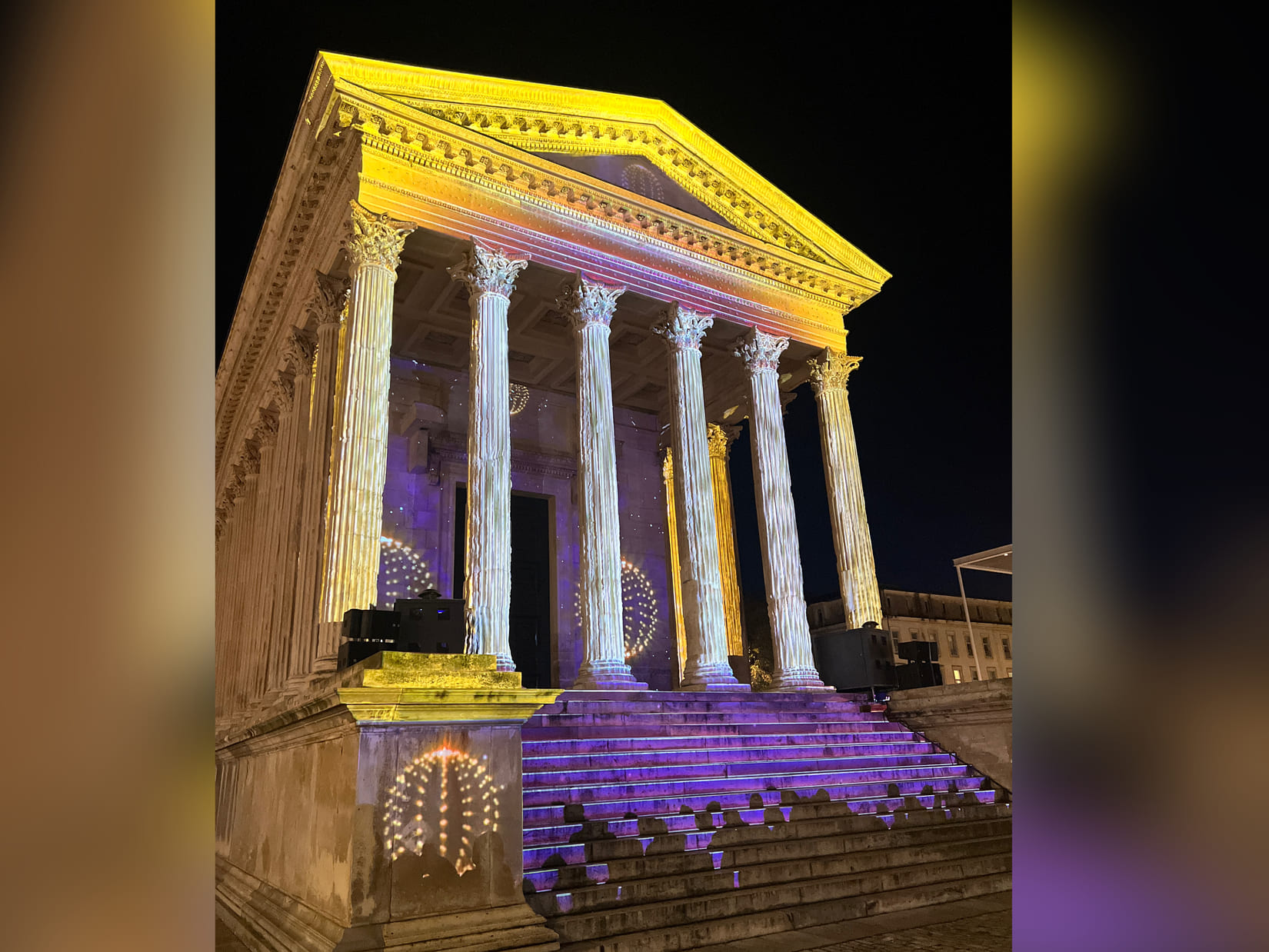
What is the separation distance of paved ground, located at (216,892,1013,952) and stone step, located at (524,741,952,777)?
11.0 ft

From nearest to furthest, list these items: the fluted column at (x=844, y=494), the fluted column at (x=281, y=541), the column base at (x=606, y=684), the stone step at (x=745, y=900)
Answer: the stone step at (x=745, y=900) < the column base at (x=606, y=684) < the fluted column at (x=281, y=541) < the fluted column at (x=844, y=494)

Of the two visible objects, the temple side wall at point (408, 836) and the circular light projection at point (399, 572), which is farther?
the circular light projection at point (399, 572)

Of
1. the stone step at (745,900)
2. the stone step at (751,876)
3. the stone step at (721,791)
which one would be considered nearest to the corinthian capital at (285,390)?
the stone step at (721,791)

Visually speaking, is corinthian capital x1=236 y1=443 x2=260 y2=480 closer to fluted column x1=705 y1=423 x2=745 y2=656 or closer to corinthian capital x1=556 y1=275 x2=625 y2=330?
corinthian capital x1=556 y1=275 x2=625 y2=330

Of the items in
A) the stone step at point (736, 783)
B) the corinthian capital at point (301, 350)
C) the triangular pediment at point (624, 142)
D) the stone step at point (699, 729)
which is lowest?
the stone step at point (736, 783)

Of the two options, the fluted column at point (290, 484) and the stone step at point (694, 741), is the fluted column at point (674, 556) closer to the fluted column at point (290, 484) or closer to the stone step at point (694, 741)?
the stone step at point (694, 741)

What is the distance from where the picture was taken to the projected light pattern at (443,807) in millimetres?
6770

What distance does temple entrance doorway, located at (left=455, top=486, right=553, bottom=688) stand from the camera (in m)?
21.5

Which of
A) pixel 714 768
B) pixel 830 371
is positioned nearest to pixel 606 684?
pixel 714 768

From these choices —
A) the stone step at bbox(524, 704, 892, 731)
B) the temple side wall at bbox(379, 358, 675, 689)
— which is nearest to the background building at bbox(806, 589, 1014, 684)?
the temple side wall at bbox(379, 358, 675, 689)

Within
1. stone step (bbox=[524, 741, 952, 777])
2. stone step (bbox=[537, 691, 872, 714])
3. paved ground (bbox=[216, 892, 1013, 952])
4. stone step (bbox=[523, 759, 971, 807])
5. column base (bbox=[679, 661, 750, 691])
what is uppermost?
column base (bbox=[679, 661, 750, 691])

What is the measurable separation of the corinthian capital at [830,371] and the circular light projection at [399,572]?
10544 millimetres

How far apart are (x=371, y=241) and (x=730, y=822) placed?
36.4 ft
